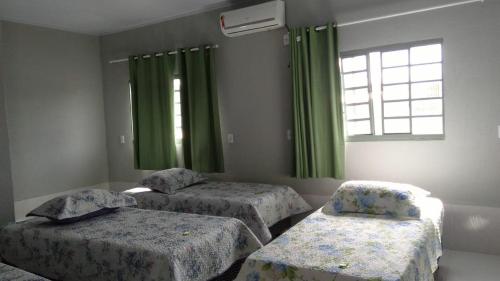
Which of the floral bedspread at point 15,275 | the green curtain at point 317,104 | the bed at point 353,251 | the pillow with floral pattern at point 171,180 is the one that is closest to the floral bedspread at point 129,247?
the bed at point 353,251

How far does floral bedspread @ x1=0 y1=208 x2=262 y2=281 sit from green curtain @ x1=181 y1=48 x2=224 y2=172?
1.48 m

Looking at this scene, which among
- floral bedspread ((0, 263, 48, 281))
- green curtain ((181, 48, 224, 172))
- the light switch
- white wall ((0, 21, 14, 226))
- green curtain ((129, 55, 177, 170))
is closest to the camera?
floral bedspread ((0, 263, 48, 281))

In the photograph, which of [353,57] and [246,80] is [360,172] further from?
[246,80]

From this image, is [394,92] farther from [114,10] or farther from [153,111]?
[114,10]

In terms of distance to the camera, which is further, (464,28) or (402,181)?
(402,181)

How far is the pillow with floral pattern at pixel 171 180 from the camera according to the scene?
415 cm

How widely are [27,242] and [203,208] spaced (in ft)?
4.88

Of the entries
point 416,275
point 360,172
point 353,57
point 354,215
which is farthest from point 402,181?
point 416,275

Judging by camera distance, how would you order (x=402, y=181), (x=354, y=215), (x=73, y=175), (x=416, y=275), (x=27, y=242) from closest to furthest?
(x=416, y=275)
(x=27, y=242)
(x=354, y=215)
(x=402, y=181)
(x=73, y=175)

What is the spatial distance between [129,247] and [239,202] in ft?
4.25

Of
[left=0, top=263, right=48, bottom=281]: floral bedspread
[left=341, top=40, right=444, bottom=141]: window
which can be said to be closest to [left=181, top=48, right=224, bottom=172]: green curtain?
[left=341, top=40, right=444, bottom=141]: window

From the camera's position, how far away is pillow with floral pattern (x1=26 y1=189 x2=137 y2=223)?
2.97 meters

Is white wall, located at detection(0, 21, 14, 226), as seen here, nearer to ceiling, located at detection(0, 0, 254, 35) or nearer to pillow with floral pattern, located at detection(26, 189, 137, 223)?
pillow with floral pattern, located at detection(26, 189, 137, 223)

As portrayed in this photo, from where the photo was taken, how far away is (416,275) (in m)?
2.17
